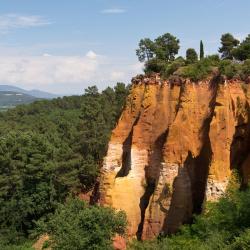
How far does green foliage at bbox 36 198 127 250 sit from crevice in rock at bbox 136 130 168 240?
3.36m

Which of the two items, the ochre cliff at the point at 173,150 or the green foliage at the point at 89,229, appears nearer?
the green foliage at the point at 89,229

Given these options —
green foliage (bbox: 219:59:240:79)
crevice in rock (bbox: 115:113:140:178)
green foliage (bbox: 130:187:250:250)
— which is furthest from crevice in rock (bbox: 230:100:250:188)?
crevice in rock (bbox: 115:113:140:178)

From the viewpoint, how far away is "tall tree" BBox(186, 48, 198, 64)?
3597 centimetres

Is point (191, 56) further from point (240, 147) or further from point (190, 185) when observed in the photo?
point (190, 185)

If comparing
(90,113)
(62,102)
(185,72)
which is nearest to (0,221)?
(90,113)

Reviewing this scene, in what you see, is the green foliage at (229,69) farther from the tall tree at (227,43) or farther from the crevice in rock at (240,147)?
the tall tree at (227,43)

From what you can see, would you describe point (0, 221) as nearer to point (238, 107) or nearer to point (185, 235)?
point (185, 235)

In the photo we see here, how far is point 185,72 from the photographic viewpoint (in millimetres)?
31969

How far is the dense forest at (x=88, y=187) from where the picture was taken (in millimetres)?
26406

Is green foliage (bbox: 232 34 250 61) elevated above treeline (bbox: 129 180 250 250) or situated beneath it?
elevated above

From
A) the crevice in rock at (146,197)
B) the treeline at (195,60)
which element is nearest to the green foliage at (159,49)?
the treeline at (195,60)

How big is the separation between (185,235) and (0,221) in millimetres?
24155

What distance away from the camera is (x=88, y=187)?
1971 inches

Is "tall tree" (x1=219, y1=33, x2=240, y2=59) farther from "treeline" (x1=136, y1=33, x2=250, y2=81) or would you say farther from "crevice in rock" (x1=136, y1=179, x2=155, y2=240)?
"crevice in rock" (x1=136, y1=179, x2=155, y2=240)
